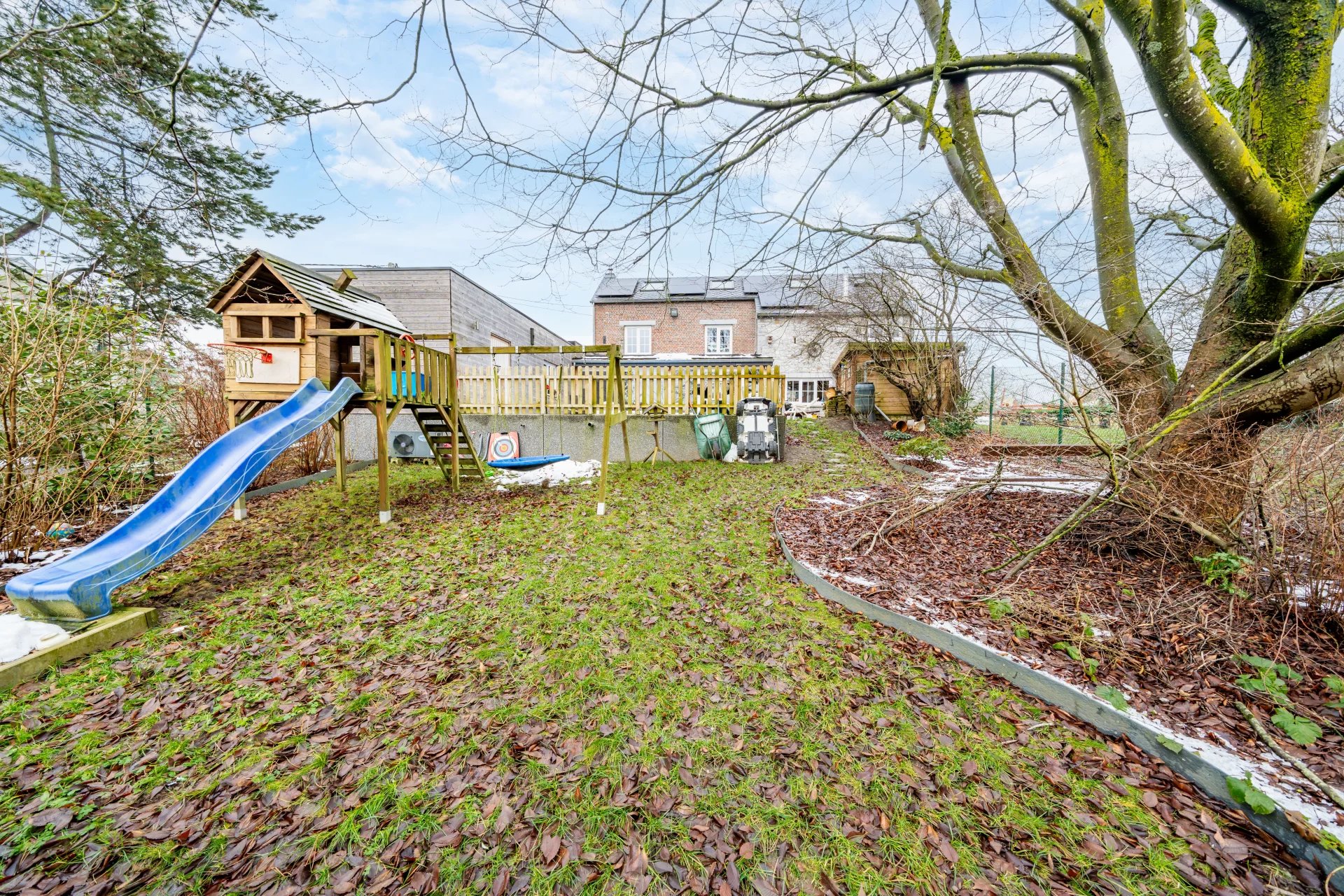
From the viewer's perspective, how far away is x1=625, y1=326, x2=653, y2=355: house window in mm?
23906

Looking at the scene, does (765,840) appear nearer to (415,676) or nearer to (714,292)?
(415,676)

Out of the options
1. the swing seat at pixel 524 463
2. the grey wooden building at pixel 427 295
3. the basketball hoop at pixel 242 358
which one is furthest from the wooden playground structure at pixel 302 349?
the grey wooden building at pixel 427 295

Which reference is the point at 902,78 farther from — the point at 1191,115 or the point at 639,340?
the point at 639,340

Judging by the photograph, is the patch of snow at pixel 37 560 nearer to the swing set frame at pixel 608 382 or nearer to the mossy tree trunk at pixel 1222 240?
the swing set frame at pixel 608 382

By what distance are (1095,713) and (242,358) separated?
326 inches

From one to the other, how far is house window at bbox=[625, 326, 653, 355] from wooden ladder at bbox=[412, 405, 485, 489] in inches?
641

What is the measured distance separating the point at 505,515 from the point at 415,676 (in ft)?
11.0

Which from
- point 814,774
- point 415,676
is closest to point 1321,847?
point 814,774

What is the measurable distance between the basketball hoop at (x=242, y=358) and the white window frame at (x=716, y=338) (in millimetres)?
19056

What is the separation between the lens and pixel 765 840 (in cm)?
177

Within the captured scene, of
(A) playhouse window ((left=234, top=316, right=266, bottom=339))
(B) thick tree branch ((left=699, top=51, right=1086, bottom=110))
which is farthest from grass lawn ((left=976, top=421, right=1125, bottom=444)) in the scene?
(A) playhouse window ((left=234, top=316, right=266, bottom=339))

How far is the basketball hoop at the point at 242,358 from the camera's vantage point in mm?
5840

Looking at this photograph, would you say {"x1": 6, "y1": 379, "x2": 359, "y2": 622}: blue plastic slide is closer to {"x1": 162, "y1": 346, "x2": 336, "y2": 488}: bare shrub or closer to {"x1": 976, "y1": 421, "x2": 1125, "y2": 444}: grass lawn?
{"x1": 162, "y1": 346, "x2": 336, "y2": 488}: bare shrub

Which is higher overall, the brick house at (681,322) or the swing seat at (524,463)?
the brick house at (681,322)
